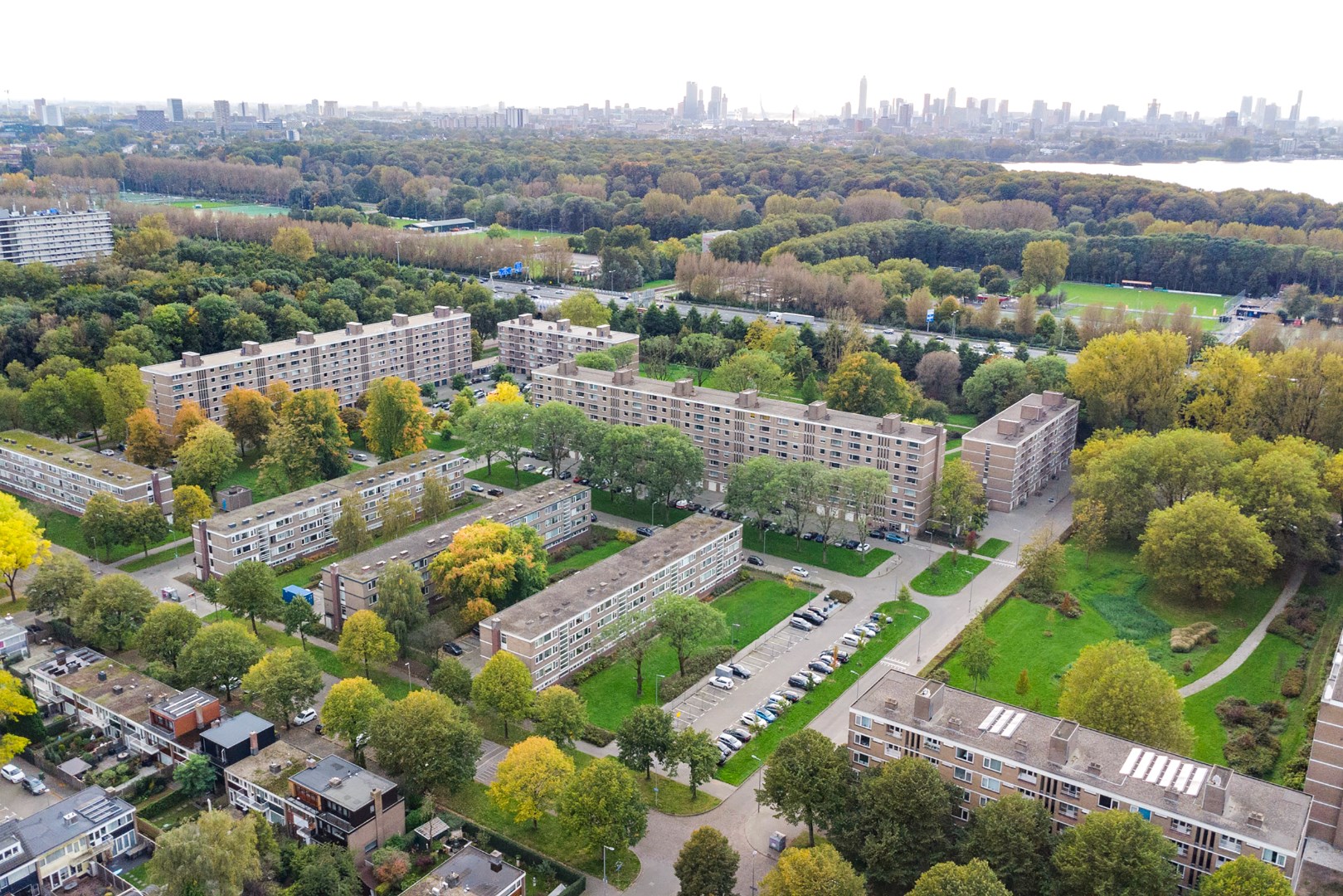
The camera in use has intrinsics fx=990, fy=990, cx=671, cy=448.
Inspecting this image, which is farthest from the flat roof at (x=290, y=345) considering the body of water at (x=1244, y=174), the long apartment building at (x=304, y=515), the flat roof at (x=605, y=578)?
the body of water at (x=1244, y=174)

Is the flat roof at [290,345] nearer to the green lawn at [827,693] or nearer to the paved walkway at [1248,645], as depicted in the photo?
the green lawn at [827,693]

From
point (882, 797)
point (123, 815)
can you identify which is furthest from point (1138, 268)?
point (123, 815)

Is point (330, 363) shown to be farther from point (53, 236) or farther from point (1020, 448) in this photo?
point (53, 236)

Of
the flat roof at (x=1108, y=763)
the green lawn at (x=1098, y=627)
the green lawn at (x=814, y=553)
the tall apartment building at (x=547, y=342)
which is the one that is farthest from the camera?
the tall apartment building at (x=547, y=342)

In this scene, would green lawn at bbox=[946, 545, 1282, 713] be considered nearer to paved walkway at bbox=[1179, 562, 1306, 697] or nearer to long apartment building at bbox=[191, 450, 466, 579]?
paved walkway at bbox=[1179, 562, 1306, 697]

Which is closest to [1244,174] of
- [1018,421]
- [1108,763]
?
[1018,421]

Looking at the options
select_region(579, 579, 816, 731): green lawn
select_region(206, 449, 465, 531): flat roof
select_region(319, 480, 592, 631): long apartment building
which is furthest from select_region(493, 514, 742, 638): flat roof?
select_region(206, 449, 465, 531): flat roof

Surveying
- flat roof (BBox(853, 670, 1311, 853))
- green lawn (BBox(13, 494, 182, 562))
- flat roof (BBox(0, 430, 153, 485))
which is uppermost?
flat roof (BBox(0, 430, 153, 485))
